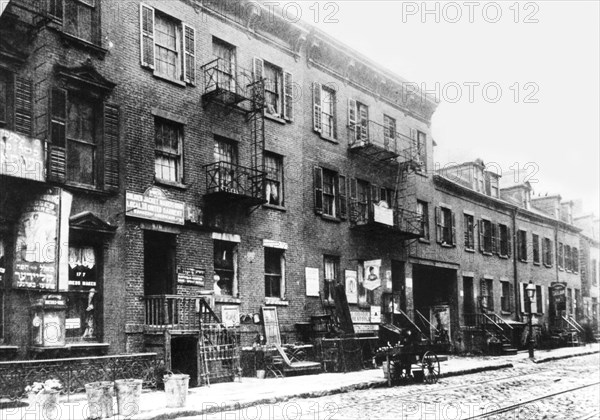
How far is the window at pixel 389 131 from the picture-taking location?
2909cm

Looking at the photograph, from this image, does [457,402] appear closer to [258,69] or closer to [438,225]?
[258,69]

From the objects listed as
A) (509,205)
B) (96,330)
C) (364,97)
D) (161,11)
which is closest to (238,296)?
(96,330)

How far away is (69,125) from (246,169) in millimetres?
6309

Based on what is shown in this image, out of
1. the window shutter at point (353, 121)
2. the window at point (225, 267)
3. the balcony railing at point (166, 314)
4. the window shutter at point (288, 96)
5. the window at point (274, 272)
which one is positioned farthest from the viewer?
the window shutter at point (353, 121)

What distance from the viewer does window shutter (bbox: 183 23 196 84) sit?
63.6ft

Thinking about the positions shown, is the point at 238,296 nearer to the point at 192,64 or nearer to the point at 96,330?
the point at 96,330

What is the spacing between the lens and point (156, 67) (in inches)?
734

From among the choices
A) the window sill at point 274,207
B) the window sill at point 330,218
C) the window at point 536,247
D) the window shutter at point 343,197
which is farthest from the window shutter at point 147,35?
the window at point 536,247

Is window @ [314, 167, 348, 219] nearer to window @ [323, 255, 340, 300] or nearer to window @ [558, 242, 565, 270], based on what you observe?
window @ [323, 255, 340, 300]

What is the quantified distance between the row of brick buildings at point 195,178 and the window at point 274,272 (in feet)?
0.19

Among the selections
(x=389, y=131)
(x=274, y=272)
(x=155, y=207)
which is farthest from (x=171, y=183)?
(x=389, y=131)

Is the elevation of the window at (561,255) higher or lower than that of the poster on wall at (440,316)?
higher

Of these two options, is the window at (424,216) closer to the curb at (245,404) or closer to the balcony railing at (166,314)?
the curb at (245,404)

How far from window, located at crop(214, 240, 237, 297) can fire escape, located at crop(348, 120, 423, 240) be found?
6936 millimetres
